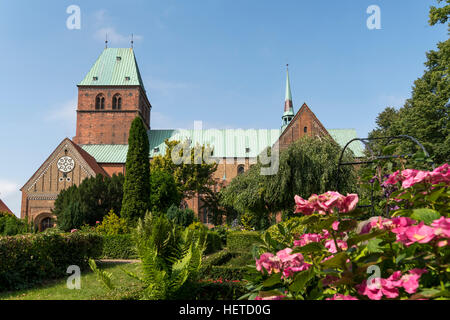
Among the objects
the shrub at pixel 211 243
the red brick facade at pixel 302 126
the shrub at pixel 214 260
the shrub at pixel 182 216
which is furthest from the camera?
the red brick facade at pixel 302 126

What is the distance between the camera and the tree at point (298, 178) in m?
19.2

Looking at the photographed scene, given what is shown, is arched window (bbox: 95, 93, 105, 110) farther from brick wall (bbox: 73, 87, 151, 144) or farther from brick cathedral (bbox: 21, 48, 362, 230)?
brick wall (bbox: 73, 87, 151, 144)

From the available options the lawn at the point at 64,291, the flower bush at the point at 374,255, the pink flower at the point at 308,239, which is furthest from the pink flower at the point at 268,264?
the lawn at the point at 64,291

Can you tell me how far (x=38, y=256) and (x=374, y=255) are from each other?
8.94 m

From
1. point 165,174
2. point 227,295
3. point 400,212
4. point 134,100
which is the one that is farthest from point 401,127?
A: point 134,100

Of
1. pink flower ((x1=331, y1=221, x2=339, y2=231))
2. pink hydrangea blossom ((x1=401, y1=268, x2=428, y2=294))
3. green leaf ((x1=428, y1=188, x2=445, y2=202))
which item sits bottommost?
pink hydrangea blossom ((x1=401, y1=268, x2=428, y2=294))

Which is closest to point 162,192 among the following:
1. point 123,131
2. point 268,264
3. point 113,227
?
point 113,227

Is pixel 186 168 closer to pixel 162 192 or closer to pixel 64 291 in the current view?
pixel 162 192

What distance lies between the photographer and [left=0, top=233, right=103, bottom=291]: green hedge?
774 centimetres

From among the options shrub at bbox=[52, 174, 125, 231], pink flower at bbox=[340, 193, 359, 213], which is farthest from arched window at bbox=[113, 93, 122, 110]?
pink flower at bbox=[340, 193, 359, 213]

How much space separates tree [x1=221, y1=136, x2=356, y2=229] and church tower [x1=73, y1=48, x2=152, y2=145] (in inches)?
899

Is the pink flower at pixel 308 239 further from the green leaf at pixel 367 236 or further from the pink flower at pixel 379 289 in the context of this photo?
the pink flower at pixel 379 289

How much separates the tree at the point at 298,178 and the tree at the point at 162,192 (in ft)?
19.3
